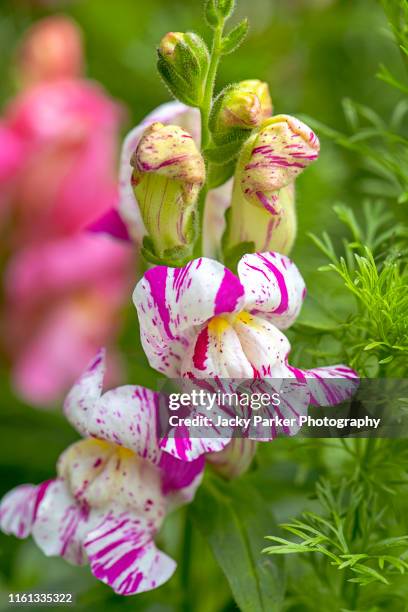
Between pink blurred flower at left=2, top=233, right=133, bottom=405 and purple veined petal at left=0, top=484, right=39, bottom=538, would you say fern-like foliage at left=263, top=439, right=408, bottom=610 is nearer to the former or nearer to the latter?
purple veined petal at left=0, top=484, right=39, bottom=538

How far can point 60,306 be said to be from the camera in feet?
3.24

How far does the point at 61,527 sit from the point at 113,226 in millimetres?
165

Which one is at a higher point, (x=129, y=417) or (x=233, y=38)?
(x=233, y=38)

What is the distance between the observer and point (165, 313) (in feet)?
1.47

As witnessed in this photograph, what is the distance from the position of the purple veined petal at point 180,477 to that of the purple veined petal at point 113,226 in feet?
0.42

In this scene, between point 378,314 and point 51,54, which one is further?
point 51,54

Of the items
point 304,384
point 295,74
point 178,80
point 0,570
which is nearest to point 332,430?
point 304,384

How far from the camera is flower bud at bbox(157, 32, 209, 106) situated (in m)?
0.48

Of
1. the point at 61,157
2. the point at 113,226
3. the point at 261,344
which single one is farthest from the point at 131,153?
the point at 61,157

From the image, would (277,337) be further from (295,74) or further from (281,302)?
(295,74)

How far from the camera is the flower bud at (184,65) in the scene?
48 centimetres

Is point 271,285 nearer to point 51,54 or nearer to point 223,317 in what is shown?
point 223,317

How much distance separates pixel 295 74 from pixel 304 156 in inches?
25.9

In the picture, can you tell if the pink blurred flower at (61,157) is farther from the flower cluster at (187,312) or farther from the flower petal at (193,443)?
the flower petal at (193,443)
